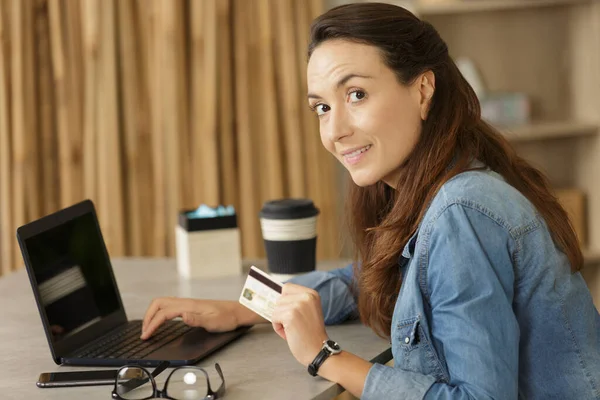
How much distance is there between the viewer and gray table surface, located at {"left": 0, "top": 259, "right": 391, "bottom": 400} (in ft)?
5.30

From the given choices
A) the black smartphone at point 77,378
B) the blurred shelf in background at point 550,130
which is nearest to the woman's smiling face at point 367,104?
the black smartphone at point 77,378

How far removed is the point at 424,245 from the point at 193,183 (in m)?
2.28

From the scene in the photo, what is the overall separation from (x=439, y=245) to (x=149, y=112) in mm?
2362

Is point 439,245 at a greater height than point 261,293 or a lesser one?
greater

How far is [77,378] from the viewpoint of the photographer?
1.66m

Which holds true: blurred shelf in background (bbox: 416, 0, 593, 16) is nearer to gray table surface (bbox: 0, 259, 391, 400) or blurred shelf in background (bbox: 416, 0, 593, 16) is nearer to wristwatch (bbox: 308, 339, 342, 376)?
gray table surface (bbox: 0, 259, 391, 400)

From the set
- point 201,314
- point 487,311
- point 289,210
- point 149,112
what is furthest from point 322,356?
point 149,112

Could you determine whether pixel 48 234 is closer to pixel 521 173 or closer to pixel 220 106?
pixel 521 173

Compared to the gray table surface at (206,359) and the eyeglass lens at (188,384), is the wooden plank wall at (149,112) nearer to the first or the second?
the gray table surface at (206,359)

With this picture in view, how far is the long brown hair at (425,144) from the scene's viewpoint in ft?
5.47

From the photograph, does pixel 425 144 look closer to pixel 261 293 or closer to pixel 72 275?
pixel 261 293

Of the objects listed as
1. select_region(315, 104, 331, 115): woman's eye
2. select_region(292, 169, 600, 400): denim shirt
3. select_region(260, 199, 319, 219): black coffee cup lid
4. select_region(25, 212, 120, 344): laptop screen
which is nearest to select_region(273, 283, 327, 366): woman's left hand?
select_region(292, 169, 600, 400): denim shirt

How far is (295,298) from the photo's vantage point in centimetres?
170

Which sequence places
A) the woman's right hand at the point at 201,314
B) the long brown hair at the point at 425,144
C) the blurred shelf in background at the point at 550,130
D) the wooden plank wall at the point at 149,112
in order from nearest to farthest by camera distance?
the long brown hair at the point at 425,144, the woman's right hand at the point at 201,314, the wooden plank wall at the point at 149,112, the blurred shelf in background at the point at 550,130
